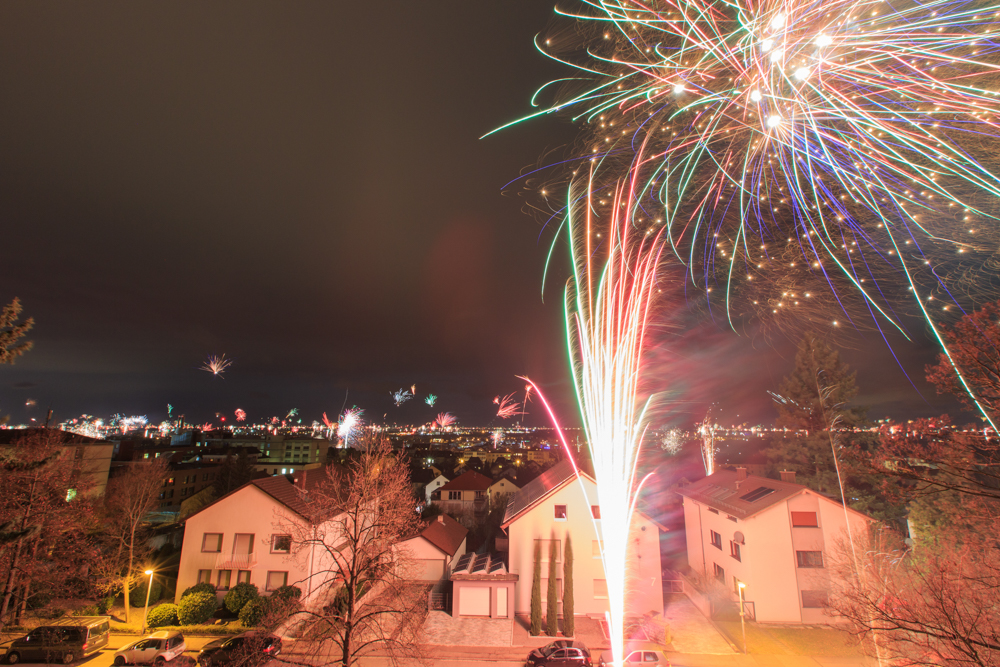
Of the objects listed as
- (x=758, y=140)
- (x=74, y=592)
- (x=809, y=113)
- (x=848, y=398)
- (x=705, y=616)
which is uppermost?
(x=758, y=140)

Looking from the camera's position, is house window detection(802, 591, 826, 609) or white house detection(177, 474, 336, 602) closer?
house window detection(802, 591, 826, 609)

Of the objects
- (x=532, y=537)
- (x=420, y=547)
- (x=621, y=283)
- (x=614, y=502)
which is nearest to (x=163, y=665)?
(x=420, y=547)

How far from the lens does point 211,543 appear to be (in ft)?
74.5

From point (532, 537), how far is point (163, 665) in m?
16.1

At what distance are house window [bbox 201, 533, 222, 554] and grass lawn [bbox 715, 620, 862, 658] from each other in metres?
26.6

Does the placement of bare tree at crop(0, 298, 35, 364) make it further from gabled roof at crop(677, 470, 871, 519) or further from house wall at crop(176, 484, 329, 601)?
gabled roof at crop(677, 470, 871, 519)

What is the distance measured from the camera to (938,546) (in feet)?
64.9

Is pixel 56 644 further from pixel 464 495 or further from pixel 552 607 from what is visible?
pixel 464 495

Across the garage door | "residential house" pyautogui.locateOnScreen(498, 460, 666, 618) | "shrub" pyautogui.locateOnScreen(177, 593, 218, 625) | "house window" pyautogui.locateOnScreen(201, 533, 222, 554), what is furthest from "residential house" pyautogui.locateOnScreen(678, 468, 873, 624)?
"house window" pyautogui.locateOnScreen(201, 533, 222, 554)

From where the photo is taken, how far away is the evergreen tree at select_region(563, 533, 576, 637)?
64.6 ft

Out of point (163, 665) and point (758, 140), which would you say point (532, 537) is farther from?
point (758, 140)

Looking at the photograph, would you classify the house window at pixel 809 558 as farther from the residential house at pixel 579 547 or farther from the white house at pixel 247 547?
the white house at pixel 247 547

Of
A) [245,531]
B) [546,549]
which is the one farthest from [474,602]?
[245,531]

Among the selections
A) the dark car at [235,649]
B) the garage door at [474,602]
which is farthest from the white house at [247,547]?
the garage door at [474,602]
